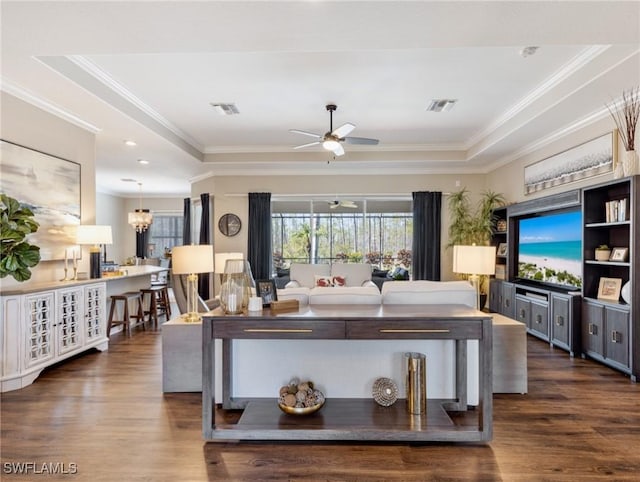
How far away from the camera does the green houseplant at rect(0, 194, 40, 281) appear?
288 cm

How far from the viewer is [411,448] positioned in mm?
2352

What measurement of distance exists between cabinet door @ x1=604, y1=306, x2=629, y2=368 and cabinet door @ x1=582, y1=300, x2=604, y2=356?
0.26 feet

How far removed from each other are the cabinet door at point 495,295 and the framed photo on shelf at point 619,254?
6.83ft

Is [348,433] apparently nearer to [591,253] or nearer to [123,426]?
[123,426]

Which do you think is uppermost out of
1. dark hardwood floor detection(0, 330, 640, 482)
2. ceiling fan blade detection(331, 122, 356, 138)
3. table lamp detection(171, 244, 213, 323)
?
ceiling fan blade detection(331, 122, 356, 138)

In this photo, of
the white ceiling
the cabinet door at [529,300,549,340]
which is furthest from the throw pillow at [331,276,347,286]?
the cabinet door at [529,300,549,340]

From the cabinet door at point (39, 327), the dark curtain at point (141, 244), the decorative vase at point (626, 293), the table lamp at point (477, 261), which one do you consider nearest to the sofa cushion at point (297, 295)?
the table lamp at point (477, 261)

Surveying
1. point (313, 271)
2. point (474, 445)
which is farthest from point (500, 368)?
point (313, 271)

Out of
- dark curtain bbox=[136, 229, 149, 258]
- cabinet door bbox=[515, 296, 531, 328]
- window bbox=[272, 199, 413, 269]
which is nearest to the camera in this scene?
cabinet door bbox=[515, 296, 531, 328]

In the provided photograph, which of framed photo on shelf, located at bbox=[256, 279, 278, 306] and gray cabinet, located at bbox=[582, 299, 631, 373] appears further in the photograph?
gray cabinet, located at bbox=[582, 299, 631, 373]

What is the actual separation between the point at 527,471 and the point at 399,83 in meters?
3.51

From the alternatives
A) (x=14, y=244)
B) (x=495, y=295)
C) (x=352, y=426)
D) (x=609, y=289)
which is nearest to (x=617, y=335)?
(x=609, y=289)

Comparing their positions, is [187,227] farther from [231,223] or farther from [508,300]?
[508,300]

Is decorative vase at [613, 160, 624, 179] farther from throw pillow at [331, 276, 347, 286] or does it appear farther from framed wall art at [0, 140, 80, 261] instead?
framed wall art at [0, 140, 80, 261]
